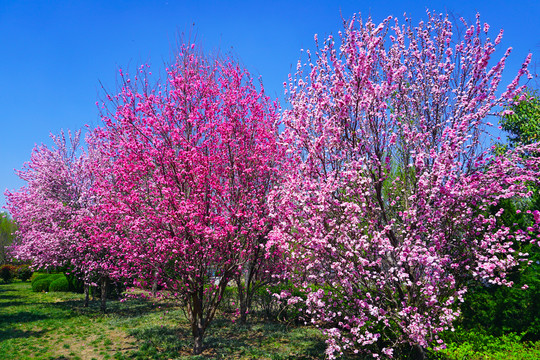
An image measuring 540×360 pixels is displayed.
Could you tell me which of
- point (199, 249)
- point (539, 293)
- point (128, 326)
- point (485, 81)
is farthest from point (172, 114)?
point (539, 293)

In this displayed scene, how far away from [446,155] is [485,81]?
78.6 inches

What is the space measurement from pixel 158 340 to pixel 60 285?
62.8 ft

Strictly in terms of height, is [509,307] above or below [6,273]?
above

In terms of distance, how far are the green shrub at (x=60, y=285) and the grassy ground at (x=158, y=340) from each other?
8893 mm

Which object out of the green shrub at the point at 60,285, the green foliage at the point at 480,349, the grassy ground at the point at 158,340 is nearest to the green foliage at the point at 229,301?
the grassy ground at the point at 158,340

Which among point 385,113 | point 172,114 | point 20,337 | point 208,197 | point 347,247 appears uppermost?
point 172,114

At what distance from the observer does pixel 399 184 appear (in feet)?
24.2

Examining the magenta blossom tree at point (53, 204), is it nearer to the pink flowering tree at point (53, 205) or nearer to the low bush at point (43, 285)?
the pink flowering tree at point (53, 205)

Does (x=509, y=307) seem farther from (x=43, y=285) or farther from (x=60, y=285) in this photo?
(x=43, y=285)

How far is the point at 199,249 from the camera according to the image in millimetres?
9234

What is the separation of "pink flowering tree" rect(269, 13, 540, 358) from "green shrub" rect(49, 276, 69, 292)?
2488 centimetres

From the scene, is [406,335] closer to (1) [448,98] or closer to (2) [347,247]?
(2) [347,247]

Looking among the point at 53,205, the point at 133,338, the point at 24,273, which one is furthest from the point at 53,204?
the point at 24,273

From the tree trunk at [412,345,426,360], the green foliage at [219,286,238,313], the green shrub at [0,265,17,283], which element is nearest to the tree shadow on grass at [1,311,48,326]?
the green foliage at [219,286,238,313]
